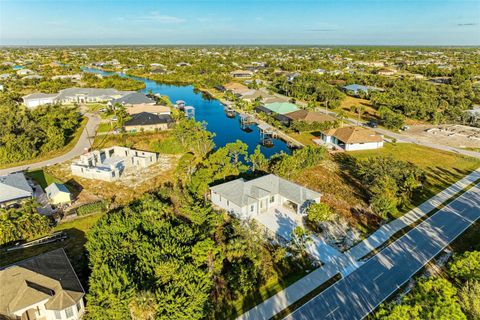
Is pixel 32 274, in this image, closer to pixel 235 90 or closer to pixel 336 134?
pixel 336 134

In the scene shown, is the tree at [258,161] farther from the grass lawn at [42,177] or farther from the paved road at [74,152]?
the paved road at [74,152]

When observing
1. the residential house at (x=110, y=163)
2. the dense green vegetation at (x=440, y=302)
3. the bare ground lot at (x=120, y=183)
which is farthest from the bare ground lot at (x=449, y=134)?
the residential house at (x=110, y=163)

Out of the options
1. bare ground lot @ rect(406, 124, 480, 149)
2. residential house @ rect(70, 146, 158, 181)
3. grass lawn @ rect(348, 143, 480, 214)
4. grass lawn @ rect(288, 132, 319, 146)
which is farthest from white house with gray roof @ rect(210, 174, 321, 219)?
bare ground lot @ rect(406, 124, 480, 149)

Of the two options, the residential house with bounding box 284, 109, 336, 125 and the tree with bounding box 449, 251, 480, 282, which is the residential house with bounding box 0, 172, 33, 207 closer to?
the tree with bounding box 449, 251, 480, 282

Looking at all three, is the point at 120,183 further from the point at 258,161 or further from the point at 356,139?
the point at 356,139

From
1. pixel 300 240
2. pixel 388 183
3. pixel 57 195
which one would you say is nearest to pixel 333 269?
pixel 300 240

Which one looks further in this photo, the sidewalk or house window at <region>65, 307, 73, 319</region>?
the sidewalk
